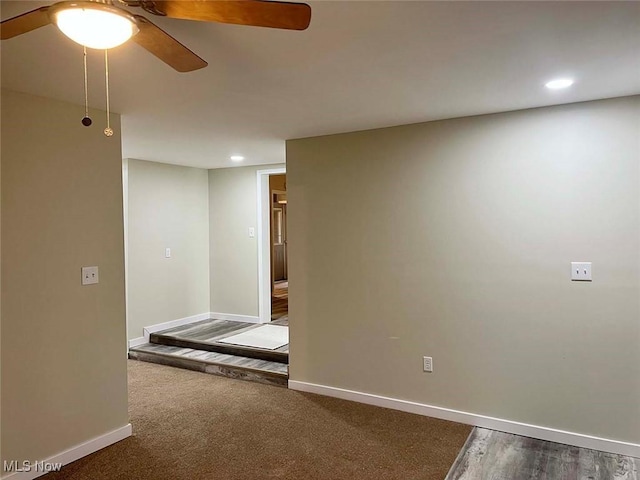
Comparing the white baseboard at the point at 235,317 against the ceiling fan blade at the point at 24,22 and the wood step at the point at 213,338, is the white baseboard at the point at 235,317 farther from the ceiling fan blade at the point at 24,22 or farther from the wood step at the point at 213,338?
the ceiling fan blade at the point at 24,22

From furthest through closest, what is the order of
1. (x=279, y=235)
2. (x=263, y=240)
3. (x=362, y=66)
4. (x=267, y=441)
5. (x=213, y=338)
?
1. (x=279, y=235)
2. (x=263, y=240)
3. (x=213, y=338)
4. (x=267, y=441)
5. (x=362, y=66)

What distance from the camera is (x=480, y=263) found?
316 cm

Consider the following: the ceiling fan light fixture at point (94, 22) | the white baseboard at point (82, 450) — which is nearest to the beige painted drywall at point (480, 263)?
the white baseboard at point (82, 450)

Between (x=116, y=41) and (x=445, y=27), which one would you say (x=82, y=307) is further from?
(x=445, y=27)

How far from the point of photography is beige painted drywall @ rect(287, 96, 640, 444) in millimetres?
2777

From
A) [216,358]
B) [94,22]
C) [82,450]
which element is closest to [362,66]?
[94,22]

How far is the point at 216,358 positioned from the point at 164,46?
3.56 metres

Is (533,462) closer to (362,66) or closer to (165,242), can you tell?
(362,66)

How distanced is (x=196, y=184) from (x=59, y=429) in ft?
11.9

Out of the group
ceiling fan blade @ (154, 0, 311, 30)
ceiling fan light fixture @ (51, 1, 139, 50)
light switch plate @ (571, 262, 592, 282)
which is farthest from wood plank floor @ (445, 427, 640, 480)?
ceiling fan light fixture @ (51, 1, 139, 50)

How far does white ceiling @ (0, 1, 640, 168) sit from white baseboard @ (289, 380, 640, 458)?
2189mm

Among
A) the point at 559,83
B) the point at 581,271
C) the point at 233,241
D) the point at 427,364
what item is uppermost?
the point at 559,83

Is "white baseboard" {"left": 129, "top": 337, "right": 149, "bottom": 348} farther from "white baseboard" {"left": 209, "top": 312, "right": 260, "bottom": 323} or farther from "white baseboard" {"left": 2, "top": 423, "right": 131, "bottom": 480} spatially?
"white baseboard" {"left": 2, "top": 423, "right": 131, "bottom": 480}

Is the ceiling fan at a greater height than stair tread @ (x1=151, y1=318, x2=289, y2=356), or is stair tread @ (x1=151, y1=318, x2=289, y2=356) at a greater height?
the ceiling fan
